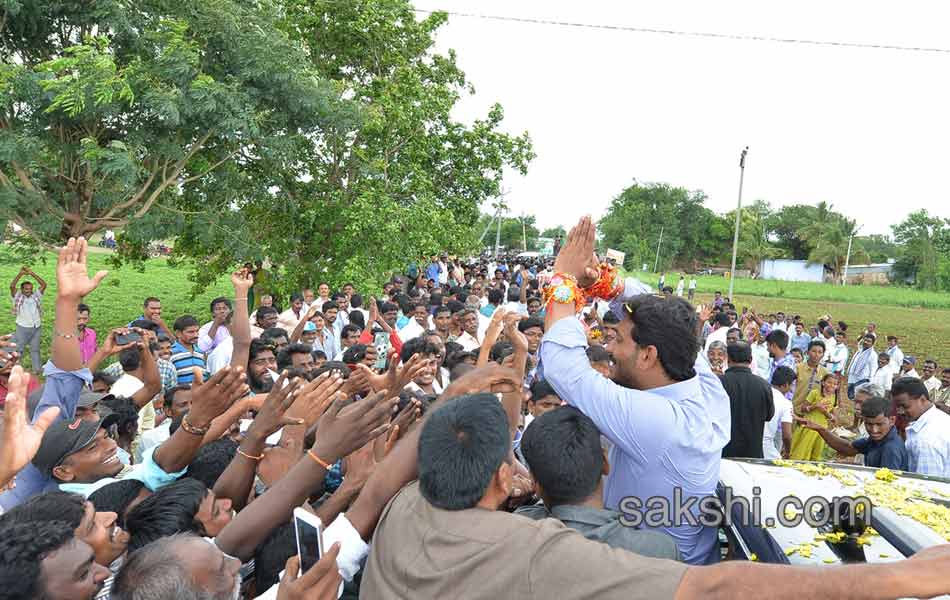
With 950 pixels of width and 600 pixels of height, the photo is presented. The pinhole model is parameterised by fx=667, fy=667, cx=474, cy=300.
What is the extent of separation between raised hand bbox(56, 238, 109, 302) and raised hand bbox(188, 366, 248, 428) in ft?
3.10

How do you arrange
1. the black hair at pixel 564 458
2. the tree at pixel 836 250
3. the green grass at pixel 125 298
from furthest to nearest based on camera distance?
the tree at pixel 836 250 → the green grass at pixel 125 298 → the black hair at pixel 564 458

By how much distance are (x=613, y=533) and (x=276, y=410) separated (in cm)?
132

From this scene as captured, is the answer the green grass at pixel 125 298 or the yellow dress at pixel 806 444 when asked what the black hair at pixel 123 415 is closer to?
the yellow dress at pixel 806 444

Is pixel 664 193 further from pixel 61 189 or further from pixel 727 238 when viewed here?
pixel 61 189

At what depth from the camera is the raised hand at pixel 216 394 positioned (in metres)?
2.74

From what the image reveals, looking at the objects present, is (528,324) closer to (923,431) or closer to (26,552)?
(923,431)

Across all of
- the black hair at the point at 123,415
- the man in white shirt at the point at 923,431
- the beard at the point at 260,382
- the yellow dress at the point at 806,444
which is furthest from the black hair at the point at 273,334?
the man in white shirt at the point at 923,431

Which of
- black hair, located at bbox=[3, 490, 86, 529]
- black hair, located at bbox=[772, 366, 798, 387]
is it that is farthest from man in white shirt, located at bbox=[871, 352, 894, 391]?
black hair, located at bbox=[3, 490, 86, 529]

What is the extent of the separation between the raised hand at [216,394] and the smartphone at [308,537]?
1.00 meters

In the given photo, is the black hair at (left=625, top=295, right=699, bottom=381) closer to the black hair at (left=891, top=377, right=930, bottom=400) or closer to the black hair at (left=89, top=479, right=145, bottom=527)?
the black hair at (left=89, top=479, right=145, bottom=527)

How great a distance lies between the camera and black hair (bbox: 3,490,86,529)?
7.45ft

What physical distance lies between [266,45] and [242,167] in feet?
10.8

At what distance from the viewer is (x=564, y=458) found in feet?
7.16

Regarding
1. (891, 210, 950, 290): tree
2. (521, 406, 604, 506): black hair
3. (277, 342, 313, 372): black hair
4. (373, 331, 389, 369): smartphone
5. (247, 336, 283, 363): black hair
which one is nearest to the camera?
(521, 406, 604, 506): black hair
